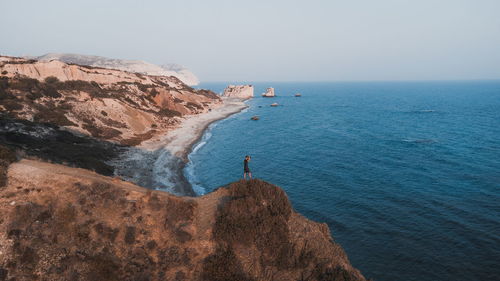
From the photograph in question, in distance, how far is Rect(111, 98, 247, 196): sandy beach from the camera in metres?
38.2

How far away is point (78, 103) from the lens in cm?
6062

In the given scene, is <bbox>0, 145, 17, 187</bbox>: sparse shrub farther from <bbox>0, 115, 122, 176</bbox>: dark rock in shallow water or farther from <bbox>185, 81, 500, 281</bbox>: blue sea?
<bbox>185, 81, 500, 281</bbox>: blue sea

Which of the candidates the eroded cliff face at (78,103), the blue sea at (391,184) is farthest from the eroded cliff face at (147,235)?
the eroded cliff face at (78,103)

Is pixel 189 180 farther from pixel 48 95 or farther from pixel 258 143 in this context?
pixel 48 95

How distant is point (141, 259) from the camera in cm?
1496

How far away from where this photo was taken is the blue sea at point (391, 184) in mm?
23953

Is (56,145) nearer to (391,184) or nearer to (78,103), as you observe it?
(78,103)

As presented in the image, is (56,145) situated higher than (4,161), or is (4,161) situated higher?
(4,161)

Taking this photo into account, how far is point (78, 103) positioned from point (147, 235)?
53.9 meters

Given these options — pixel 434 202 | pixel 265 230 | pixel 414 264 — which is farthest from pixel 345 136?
pixel 265 230

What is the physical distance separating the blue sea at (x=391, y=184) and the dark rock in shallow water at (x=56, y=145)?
12.2m

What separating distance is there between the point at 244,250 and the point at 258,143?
4997cm

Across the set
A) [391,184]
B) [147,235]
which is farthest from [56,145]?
[391,184]

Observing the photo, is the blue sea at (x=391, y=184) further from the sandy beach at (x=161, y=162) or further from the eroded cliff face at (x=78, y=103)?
the eroded cliff face at (x=78, y=103)
